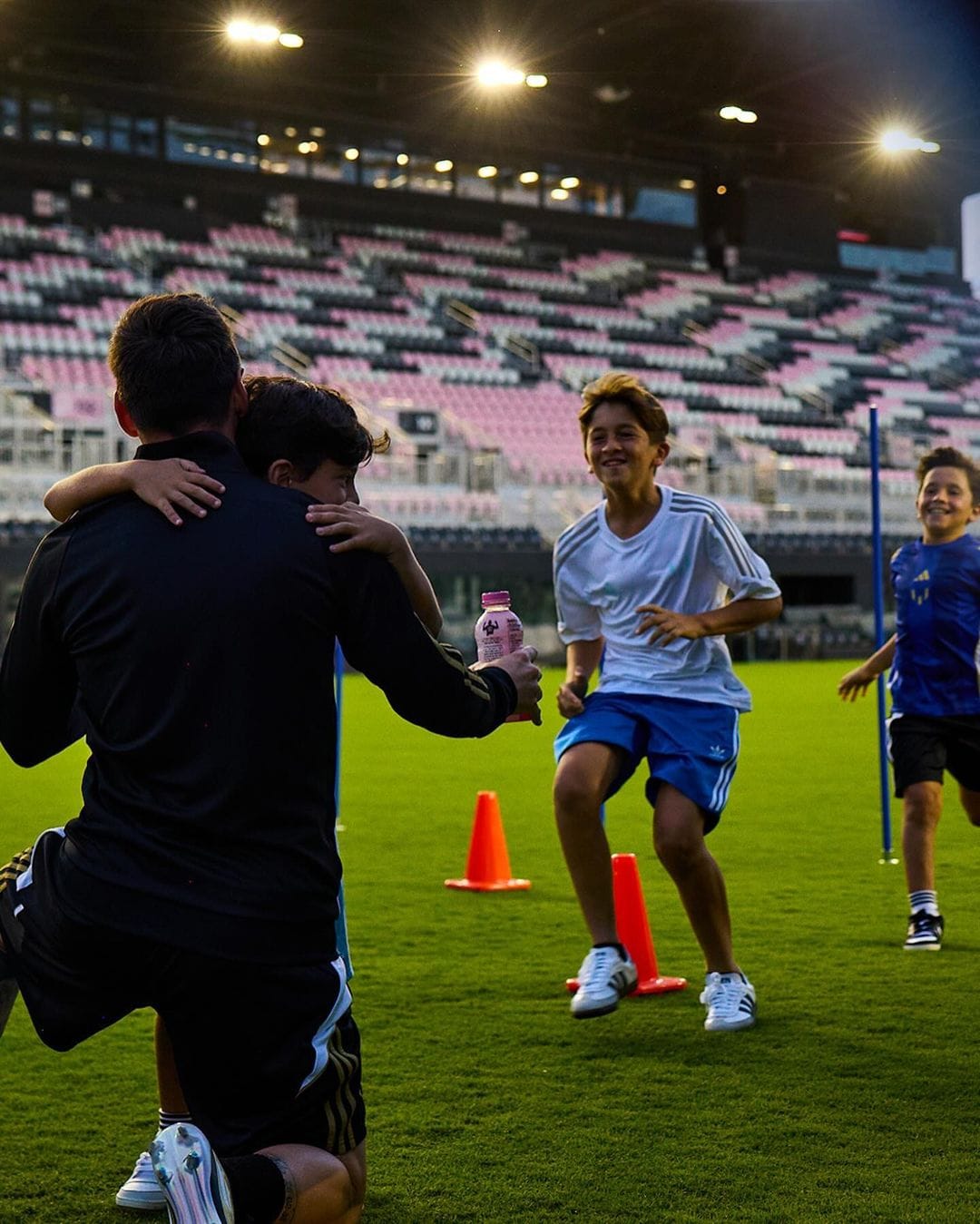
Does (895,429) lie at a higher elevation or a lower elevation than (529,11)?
lower

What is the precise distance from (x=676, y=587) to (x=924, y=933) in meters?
1.81

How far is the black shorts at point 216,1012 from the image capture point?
7.91 feet

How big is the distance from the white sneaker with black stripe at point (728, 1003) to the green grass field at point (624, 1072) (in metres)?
0.06

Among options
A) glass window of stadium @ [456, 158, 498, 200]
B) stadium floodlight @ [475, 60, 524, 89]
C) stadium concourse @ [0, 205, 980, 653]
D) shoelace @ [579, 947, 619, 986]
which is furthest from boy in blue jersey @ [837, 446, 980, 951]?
glass window of stadium @ [456, 158, 498, 200]

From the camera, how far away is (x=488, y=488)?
93.0 feet

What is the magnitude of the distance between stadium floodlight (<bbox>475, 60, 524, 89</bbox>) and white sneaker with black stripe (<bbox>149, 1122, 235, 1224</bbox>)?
30.1m

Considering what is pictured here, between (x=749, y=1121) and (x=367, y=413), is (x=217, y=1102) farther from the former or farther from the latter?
(x=367, y=413)

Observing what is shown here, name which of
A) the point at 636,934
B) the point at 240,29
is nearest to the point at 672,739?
the point at 636,934

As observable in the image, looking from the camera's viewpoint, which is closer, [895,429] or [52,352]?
[52,352]

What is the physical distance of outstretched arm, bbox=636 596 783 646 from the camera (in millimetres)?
4621

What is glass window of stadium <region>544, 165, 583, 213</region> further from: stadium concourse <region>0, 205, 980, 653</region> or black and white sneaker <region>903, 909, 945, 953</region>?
black and white sneaker <region>903, 909, 945, 953</region>

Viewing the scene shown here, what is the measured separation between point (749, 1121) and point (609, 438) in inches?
80.3

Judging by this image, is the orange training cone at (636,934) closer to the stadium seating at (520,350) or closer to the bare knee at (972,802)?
the bare knee at (972,802)

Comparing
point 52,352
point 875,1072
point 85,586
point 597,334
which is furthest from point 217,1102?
point 597,334
